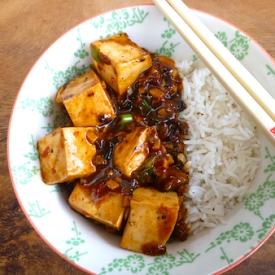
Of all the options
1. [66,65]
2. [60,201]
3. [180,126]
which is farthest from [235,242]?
[66,65]

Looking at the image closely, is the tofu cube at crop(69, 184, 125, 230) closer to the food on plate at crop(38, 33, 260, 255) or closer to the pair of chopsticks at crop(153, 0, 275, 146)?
the food on plate at crop(38, 33, 260, 255)

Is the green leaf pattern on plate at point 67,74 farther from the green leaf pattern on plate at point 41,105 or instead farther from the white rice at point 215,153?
the white rice at point 215,153

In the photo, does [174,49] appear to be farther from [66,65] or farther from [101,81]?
[66,65]

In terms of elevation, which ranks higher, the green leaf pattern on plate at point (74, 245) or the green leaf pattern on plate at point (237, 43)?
the green leaf pattern on plate at point (237, 43)

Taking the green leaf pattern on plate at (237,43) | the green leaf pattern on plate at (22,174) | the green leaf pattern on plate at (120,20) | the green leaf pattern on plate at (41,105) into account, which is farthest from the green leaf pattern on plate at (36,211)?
the green leaf pattern on plate at (237,43)

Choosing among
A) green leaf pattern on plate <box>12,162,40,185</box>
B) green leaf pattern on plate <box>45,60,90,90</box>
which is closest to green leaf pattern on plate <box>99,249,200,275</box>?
green leaf pattern on plate <box>12,162,40,185</box>

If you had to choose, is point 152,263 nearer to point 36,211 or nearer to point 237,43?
point 36,211
